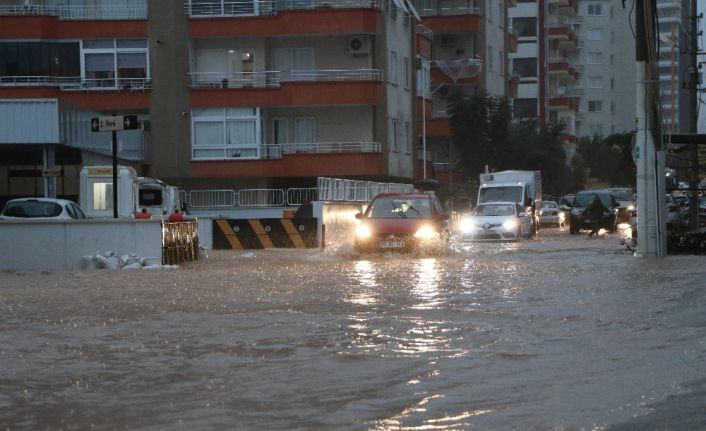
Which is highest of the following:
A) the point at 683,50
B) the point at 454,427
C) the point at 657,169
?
the point at 683,50

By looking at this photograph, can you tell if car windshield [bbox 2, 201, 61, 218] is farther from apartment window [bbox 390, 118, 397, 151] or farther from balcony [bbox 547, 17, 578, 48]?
balcony [bbox 547, 17, 578, 48]

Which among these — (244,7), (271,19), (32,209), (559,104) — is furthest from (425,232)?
(559,104)

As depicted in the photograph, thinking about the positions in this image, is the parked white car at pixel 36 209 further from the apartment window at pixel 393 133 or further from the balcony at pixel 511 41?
the balcony at pixel 511 41

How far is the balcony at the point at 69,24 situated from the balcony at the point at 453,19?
2590cm

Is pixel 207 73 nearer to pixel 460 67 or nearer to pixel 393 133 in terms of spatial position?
pixel 393 133

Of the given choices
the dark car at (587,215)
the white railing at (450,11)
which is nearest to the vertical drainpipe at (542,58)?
the white railing at (450,11)

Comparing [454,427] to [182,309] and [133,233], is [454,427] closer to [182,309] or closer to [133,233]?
[182,309]

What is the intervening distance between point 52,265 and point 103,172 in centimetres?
1345

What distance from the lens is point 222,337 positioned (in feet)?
48.9

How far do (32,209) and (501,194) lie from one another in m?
25.7

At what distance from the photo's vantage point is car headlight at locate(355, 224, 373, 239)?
1264 inches

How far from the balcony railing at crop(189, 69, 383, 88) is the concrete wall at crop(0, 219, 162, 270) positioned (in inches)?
1157

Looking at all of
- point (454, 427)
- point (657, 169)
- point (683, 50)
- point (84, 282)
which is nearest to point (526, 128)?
point (683, 50)

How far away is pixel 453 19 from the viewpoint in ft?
261
